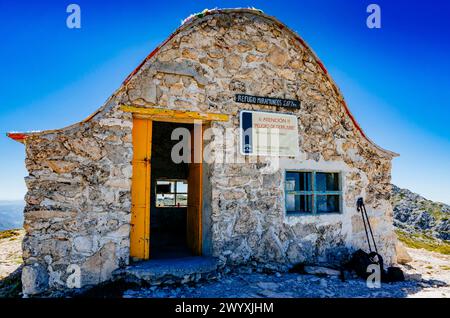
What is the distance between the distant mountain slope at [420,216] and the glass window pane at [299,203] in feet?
49.4

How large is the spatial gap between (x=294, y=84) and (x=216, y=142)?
2254 millimetres

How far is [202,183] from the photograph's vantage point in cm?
615

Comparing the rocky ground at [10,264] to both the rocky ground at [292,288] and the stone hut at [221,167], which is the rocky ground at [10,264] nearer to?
the stone hut at [221,167]

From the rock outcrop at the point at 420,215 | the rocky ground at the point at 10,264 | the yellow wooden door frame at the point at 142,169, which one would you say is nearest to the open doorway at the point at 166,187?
the rocky ground at the point at 10,264

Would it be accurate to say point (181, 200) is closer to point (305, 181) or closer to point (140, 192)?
point (305, 181)

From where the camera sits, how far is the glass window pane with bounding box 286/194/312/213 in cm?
659

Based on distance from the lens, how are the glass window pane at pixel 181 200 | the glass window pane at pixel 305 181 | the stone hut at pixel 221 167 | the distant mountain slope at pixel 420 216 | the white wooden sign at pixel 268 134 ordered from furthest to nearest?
the distant mountain slope at pixel 420 216
the glass window pane at pixel 181 200
the glass window pane at pixel 305 181
the white wooden sign at pixel 268 134
the stone hut at pixel 221 167

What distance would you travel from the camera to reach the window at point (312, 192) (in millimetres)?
6625

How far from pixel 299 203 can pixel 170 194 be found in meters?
6.35

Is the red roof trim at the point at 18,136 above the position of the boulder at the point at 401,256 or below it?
above

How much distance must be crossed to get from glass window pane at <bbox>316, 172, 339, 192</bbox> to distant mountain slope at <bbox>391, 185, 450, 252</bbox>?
14.5 meters

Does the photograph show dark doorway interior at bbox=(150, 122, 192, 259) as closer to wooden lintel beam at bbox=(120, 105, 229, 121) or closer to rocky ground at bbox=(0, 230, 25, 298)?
rocky ground at bbox=(0, 230, 25, 298)

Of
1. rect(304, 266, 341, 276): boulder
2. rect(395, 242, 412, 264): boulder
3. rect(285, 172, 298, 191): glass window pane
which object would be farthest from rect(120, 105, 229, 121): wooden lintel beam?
rect(395, 242, 412, 264): boulder

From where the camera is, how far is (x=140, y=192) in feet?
18.4
